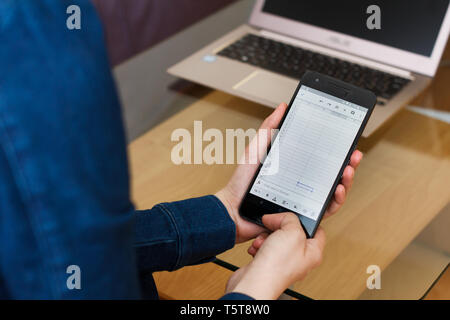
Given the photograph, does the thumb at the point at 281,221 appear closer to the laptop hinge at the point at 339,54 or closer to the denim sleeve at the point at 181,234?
the denim sleeve at the point at 181,234

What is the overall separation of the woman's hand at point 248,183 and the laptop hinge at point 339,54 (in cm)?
34

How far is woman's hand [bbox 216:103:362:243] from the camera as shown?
71 centimetres

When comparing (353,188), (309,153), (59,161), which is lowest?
(353,188)

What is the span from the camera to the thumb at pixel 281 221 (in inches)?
26.0

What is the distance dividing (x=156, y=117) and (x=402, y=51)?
0.45 meters

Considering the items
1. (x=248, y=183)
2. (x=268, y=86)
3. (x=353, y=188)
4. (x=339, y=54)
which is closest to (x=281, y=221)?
(x=248, y=183)

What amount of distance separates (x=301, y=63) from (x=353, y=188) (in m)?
0.28

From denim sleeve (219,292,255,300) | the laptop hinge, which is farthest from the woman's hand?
the laptop hinge

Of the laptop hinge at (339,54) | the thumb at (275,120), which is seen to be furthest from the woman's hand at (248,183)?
the laptop hinge at (339,54)

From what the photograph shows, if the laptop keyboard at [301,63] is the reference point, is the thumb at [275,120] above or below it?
above

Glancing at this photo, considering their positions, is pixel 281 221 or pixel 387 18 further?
pixel 387 18

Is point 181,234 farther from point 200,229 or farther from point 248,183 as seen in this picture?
point 248,183

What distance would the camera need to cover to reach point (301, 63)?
1.01 meters

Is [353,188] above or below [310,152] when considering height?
below
